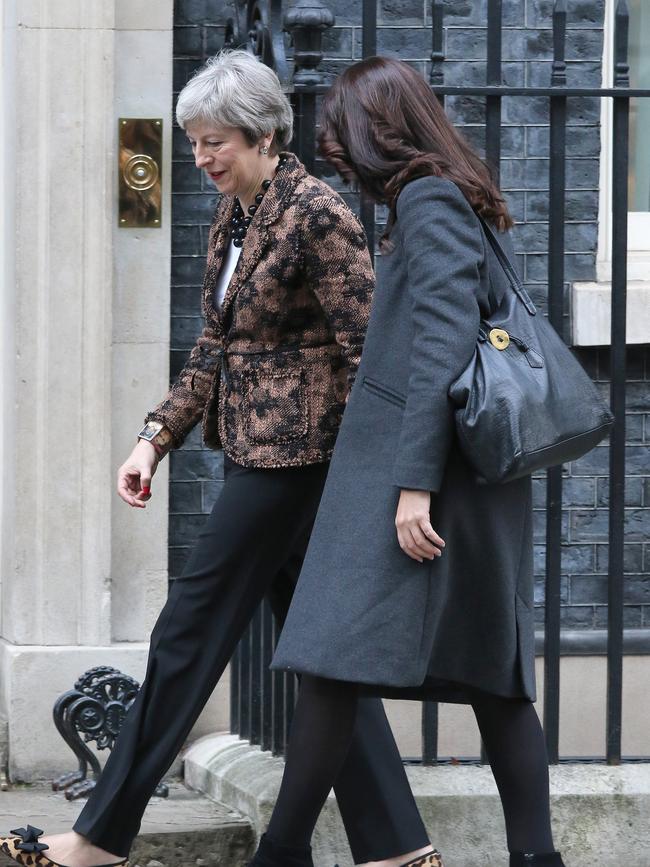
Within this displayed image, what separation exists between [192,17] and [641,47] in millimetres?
1711

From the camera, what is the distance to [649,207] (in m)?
5.51

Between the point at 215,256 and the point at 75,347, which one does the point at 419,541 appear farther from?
the point at 75,347

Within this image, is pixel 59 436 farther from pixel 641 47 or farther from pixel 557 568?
pixel 641 47

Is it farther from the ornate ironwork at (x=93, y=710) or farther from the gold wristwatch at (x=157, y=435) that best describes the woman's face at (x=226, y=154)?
the ornate ironwork at (x=93, y=710)

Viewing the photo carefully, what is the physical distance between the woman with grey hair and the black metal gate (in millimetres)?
404

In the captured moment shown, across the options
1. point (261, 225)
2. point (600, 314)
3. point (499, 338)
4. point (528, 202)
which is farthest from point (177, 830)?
point (528, 202)

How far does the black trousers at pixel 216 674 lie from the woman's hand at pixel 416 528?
1.43 feet

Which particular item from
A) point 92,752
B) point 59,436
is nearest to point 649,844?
point 92,752

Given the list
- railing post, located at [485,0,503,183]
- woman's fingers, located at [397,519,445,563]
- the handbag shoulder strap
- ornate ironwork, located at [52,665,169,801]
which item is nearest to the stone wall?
ornate ironwork, located at [52,665,169,801]

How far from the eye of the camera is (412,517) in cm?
302

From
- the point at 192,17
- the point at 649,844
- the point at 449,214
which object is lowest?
the point at 649,844

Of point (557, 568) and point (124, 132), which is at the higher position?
point (124, 132)

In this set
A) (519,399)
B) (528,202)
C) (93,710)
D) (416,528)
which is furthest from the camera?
(528,202)

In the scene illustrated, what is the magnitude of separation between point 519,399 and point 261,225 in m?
0.79
